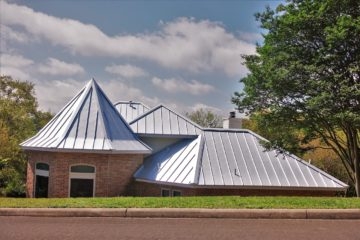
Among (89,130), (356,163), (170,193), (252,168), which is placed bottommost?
(170,193)

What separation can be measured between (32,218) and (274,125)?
1199cm

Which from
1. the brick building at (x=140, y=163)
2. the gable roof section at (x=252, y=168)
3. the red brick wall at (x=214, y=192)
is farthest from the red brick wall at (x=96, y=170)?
the gable roof section at (x=252, y=168)

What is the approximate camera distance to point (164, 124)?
83.0 ft

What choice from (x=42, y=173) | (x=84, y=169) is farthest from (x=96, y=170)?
(x=42, y=173)

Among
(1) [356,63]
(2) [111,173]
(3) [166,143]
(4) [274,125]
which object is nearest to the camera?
(1) [356,63]

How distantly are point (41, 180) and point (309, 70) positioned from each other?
43.6 feet

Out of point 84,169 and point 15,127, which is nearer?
point 84,169

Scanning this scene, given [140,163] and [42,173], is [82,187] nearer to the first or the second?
[42,173]

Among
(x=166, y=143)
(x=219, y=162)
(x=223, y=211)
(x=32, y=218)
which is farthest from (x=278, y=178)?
(x=32, y=218)

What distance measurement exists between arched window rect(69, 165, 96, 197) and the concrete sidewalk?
37.5 ft

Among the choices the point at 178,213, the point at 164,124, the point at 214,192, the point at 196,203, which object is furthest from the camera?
the point at 164,124

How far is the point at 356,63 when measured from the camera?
15734 millimetres

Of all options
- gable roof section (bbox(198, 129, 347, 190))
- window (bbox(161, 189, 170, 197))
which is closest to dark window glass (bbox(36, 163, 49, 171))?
window (bbox(161, 189, 170, 197))

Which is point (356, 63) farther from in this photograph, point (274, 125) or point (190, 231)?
point (190, 231)
